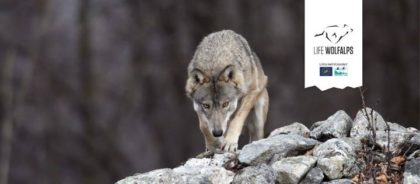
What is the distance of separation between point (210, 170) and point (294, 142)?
77cm

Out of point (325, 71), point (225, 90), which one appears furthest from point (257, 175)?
point (325, 71)

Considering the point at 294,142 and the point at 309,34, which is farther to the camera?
the point at 309,34

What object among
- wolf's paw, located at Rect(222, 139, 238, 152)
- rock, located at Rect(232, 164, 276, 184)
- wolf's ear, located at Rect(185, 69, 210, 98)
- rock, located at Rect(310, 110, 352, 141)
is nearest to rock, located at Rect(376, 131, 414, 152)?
rock, located at Rect(310, 110, 352, 141)

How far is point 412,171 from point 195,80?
7.54 feet

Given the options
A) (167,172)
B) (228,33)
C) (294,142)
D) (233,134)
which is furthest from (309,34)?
(167,172)

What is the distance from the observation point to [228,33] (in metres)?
8.88

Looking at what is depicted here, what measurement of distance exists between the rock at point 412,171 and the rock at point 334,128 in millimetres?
916

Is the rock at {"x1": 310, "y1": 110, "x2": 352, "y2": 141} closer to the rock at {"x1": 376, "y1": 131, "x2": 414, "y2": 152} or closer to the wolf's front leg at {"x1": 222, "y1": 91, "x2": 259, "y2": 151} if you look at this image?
the rock at {"x1": 376, "y1": 131, "x2": 414, "y2": 152}

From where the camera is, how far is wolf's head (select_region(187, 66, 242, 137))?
809cm

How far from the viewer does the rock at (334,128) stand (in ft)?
25.6

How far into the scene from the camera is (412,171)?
691 cm

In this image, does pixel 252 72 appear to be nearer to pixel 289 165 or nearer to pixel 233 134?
pixel 233 134

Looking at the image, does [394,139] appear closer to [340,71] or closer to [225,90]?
[225,90]

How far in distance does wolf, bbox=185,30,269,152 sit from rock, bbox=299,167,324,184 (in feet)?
3.92
